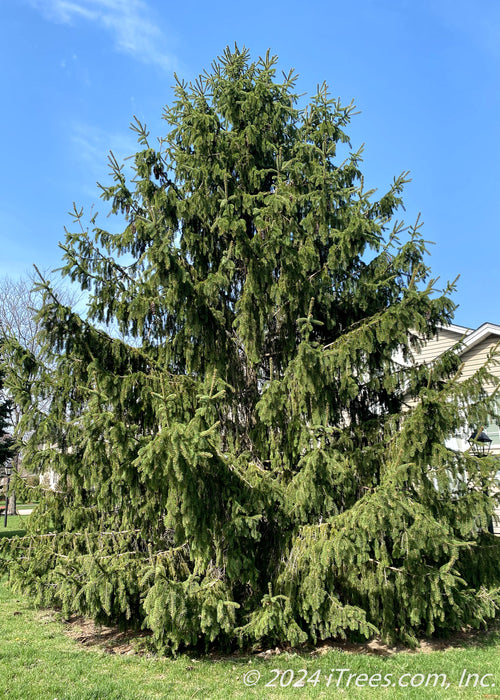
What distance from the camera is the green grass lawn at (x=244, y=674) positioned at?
4.08 meters

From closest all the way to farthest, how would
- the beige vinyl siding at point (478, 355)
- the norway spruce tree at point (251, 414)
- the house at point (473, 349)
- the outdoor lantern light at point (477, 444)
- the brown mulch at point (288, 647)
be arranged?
the norway spruce tree at point (251, 414) < the brown mulch at point (288, 647) < the outdoor lantern light at point (477, 444) < the house at point (473, 349) < the beige vinyl siding at point (478, 355)

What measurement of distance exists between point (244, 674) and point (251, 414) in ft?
9.74

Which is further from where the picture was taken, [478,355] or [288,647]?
[478,355]

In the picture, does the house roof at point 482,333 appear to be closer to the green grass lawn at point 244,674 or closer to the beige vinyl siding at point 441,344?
the beige vinyl siding at point 441,344

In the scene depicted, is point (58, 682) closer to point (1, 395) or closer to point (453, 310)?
point (453, 310)

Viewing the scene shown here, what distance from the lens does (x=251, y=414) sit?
6.38 metres

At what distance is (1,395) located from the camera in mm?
15430

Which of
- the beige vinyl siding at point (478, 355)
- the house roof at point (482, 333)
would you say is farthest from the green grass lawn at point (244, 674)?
the house roof at point (482, 333)

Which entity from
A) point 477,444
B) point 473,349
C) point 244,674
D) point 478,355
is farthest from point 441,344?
point 244,674

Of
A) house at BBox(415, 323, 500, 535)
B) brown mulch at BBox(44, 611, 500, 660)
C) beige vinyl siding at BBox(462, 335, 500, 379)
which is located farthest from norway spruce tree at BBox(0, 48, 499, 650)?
beige vinyl siding at BBox(462, 335, 500, 379)

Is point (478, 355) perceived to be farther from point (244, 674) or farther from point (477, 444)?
point (244, 674)

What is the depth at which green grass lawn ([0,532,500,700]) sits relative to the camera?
4.08 metres

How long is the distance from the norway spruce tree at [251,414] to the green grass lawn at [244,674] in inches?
11.1

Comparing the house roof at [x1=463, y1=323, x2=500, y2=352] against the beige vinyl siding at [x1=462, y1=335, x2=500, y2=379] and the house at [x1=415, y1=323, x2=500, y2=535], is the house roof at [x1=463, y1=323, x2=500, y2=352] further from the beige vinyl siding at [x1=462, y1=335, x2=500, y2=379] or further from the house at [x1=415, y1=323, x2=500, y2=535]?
the beige vinyl siding at [x1=462, y1=335, x2=500, y2=379]
